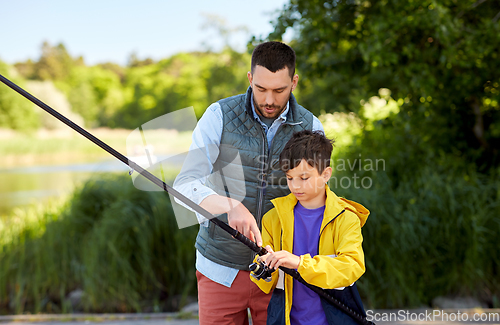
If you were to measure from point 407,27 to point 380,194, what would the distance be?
5.46ft

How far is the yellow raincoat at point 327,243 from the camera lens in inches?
55.3

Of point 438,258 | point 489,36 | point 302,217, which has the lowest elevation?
point 438,258

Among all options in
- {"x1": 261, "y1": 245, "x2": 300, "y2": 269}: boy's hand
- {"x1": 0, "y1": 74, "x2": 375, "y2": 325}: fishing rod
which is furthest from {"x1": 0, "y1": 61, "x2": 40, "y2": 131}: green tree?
{"x1": 261, "y1": 245, "x2": 300, "y2": 269}: boy's hand

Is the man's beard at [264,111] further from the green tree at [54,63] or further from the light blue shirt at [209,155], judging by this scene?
the green tree at [54,63]

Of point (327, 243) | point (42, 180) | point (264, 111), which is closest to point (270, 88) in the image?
point (264, 111)

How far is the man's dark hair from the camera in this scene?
1.59 m

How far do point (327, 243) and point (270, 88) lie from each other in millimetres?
652

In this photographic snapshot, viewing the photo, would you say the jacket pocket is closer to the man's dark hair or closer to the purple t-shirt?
the purple t-shirt

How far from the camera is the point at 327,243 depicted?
60.9 inches

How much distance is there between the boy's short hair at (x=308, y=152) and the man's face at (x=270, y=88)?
0.57 feet

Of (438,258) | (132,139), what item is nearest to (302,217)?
(132,139)

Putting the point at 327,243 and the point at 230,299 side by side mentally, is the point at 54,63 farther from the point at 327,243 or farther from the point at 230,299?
the point at 327,243

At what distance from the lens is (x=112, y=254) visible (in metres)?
3.89

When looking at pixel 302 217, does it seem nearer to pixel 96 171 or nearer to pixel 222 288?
pixel 222 288
